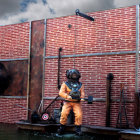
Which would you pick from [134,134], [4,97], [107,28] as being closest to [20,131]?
[4,97]

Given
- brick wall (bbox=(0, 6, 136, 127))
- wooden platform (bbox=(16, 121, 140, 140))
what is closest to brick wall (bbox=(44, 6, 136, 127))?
brick wall (bbox=(0, 6, 136, 127))

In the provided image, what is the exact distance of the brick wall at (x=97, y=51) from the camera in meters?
7.70

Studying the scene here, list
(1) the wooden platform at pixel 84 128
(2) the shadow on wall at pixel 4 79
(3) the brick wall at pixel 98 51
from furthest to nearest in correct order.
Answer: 1. (2) the shadow on wall at pixel 4 79
2. (3) the brick wall at pixel 98 51
3. (1) the wooden platform at pixel 84 128

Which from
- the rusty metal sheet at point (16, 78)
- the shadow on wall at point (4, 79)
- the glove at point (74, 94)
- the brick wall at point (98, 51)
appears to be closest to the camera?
A: the glove at point (74, 94)

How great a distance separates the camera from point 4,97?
9.58 metres

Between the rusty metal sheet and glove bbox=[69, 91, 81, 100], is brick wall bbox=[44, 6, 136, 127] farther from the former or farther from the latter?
glove bbox=[69, 91, 81, 100]

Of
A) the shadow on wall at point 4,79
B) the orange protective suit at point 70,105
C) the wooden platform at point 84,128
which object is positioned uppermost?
the shadow on wall at point 4,79

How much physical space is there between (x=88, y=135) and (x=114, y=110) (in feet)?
3.92

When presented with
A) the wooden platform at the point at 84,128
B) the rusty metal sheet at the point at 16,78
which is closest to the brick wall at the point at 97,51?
the wooden platform at the point at 84,128

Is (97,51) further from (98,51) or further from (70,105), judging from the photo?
(70,105)

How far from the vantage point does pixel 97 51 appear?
8.16 metres

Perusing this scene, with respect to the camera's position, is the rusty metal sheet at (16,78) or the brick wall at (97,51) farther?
the rusty metal sheet at (16,78)

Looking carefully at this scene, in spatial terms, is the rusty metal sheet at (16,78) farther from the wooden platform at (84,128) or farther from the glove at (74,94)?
the glove at (74,94)

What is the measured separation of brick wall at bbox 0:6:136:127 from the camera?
770cm
